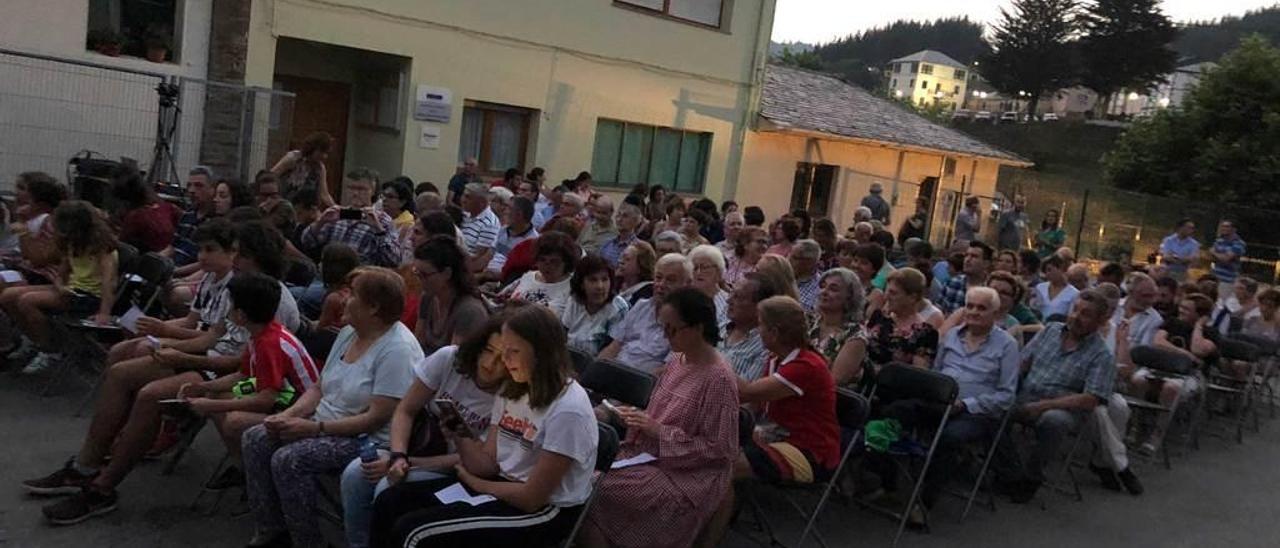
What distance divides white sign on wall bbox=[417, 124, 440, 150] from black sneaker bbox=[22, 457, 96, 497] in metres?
9.31

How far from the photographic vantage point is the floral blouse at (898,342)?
20.8 feet

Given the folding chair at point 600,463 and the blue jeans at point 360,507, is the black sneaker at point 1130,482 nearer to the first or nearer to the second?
the folding chair at point 600,463

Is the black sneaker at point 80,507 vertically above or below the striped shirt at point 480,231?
below

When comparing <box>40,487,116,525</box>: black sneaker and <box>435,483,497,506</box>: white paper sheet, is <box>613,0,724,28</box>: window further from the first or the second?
<box>435,483,497,506</box>: white paper sheet

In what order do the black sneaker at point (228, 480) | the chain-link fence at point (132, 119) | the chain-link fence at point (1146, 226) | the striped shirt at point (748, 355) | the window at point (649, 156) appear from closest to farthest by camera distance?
the black sneaker at point (228, 480), the striped shirt at point (748, 355), the chain-link fence at point (132, 119), the window at point (649, 156), the chain-link fence at point (1146, 226)

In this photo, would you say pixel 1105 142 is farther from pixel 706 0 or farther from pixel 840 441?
pixel 840 441

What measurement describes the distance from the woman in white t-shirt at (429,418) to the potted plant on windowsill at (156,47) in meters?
8.76

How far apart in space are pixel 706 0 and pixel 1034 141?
143 ft

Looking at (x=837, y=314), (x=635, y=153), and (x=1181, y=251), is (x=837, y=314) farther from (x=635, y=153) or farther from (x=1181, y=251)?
(x=1181, y=251)

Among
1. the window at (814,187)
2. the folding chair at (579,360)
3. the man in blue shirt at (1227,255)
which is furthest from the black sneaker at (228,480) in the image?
the window at (814,187)

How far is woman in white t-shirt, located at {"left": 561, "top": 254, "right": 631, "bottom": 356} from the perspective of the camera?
20.4 feet

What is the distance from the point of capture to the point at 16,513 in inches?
190

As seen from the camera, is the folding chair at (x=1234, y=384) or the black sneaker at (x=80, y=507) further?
the folding chair at (x=1234, y=384)

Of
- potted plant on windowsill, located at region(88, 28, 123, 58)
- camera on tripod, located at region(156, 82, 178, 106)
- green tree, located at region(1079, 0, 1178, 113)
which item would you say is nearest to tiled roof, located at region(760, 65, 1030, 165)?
camera on tripod, located at region(156, 82, 178, 106)
